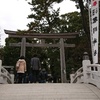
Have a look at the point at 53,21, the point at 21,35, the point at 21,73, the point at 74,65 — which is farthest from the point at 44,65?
the point at 21,73

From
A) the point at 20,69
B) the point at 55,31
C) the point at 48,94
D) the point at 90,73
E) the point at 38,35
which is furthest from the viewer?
the point at 55,31

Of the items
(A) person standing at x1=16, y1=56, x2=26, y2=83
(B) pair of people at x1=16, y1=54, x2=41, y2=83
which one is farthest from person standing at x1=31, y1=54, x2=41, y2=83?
(A) person standing at x1=16, y1=56, x2=26, y2=83

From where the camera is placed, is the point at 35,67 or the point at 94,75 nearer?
the point at 94,75

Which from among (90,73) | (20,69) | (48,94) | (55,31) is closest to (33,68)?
(20,69)

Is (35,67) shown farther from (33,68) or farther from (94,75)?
(94,75)

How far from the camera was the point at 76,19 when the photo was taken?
2958 cm

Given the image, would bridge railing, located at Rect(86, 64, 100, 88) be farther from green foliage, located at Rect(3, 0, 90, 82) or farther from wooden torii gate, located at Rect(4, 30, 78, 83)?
green foliage, located at Rect(3, 0, 90, 82)

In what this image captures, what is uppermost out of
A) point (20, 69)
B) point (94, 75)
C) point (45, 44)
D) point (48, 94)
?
point (45, 44)

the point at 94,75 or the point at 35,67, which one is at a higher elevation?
the point at 35,67

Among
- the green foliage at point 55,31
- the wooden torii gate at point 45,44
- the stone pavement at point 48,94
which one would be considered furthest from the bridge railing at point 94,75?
the green foliage at point 55,31

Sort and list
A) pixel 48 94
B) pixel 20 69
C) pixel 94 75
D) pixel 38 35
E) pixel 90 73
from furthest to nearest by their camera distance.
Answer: pixel 38 35, pixel 20 69, pixel 90 73, pixel 94 75, pixel 48 94

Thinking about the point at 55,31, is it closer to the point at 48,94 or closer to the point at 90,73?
Answer: the point at 90,73

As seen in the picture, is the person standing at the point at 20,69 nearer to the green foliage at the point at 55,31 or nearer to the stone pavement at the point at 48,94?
the stone pavement at the point at 48,94

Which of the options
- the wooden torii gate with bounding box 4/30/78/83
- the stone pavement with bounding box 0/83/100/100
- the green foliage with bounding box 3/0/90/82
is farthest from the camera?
the green foliage with bounding box 3/0/90/82
